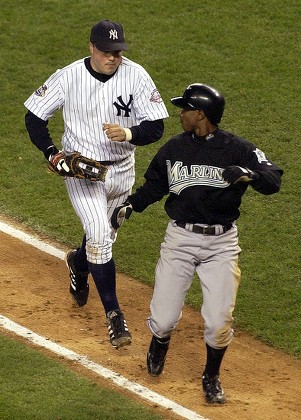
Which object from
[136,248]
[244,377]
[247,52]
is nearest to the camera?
[244,377]

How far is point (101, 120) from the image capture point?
28.0 feet

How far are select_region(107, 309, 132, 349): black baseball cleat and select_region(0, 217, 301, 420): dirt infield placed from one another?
0.18 metres

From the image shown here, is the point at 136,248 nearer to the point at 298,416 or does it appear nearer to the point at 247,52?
the point at 298,416

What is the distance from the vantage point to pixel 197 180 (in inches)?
298

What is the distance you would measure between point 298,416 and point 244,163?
1684 mm

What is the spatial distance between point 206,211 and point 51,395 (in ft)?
5.09

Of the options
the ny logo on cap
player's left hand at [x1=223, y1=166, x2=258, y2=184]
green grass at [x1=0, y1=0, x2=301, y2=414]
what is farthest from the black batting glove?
green grass at [x1=0, y1=0, x2=301, y2=414]

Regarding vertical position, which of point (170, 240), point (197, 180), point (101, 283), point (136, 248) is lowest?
point (136, 248)

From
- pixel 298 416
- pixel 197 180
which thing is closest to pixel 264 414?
pixel 298 416

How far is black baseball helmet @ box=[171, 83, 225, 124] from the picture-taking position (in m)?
7.55

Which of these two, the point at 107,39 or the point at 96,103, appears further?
the point at 96,103

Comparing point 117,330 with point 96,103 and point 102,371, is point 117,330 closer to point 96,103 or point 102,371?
point 102,371

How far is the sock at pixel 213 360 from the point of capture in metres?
7.73

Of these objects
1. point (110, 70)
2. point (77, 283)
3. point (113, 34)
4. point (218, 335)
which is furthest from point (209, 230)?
point (77, 283)
